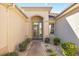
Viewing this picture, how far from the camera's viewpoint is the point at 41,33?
19109mm

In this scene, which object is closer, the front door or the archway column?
the archway column

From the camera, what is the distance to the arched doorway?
62.1 feet

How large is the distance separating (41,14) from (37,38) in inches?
110

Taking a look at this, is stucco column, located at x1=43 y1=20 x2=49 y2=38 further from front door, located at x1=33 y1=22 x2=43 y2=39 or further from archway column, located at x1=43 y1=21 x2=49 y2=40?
front door, located at x1=33 y1=22 x2=43 y2=39

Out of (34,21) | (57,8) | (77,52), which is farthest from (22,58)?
(57,8)

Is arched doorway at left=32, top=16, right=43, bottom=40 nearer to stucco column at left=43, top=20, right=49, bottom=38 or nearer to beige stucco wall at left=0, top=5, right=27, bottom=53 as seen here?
stucco column at left=43, top=20, right=49, bottom=38

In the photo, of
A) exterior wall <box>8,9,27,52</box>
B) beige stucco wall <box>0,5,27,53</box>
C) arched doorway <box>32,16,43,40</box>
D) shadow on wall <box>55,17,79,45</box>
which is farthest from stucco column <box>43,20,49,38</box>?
beige stucco wall <box>0,5,27,53</box>

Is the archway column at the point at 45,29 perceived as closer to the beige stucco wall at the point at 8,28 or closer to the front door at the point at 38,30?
the front door at the point at 38,30

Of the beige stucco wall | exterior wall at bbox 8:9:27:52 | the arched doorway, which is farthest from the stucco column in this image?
the beige stucco wall

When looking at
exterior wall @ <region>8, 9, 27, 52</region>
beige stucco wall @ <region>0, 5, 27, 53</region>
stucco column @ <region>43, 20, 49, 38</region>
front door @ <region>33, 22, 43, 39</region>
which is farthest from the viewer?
front door @ <region>33, 22, 43, 39</region>

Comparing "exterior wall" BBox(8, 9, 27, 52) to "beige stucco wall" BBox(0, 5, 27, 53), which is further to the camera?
"exterior wall" BBox(8, 9, 27, 52)

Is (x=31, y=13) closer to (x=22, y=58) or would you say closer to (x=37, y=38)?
(x=37, y=38)

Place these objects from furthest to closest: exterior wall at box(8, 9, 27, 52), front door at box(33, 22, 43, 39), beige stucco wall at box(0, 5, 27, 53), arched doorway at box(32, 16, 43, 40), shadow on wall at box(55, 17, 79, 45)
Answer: front door at box(33, 22, 43, 39) < arched doorway at box(32, 16, 43, 40) < shadow on wall at box(55, 17, 79, 45) < exterior wall at box(8, 9, 27, 52) < beige stucco wall at box(0, 5, 27, 53)

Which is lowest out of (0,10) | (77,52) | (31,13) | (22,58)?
(77,52)
